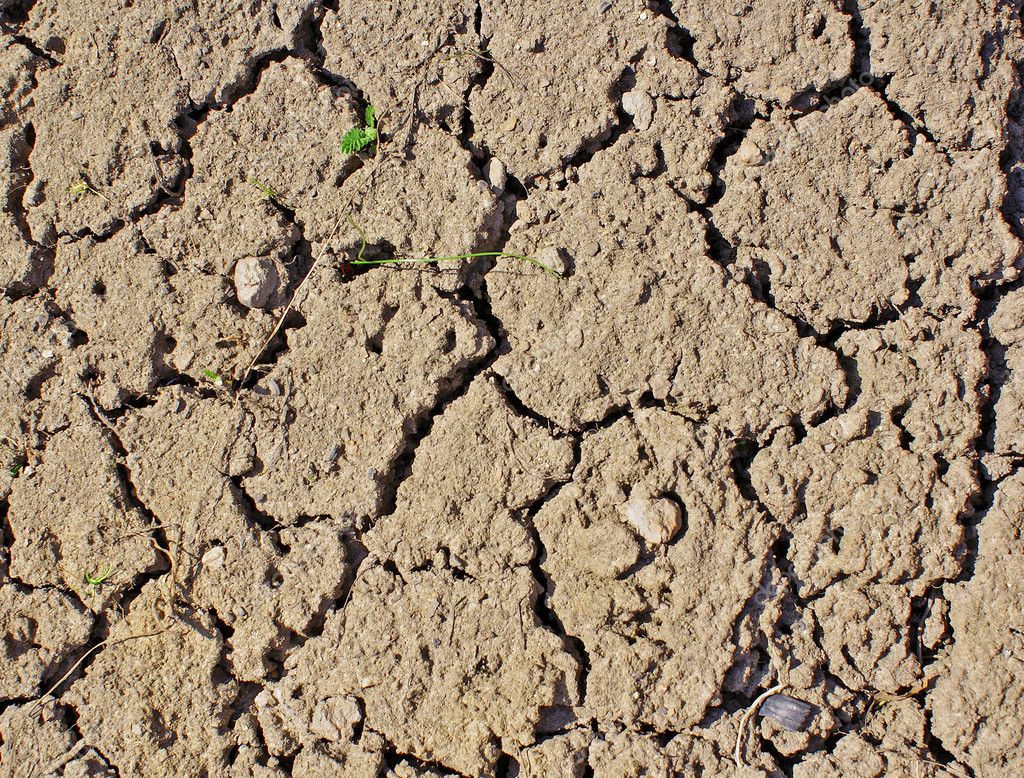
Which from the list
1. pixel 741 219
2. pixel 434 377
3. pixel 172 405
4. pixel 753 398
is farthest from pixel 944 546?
pixel 172 405

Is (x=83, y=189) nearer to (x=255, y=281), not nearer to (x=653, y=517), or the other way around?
(x=255, y=281)

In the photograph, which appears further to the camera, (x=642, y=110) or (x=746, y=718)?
(x=642, y=110)

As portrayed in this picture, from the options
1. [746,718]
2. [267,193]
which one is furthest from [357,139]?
[746,718]

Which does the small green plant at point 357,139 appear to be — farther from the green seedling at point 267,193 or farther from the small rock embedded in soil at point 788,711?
the small rock embedded in soil at point 788,711

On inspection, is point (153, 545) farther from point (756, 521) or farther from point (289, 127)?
point (756, 521)

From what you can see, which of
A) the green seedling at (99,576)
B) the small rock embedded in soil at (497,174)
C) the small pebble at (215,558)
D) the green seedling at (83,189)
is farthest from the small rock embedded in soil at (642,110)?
the green seedling at (99,576)

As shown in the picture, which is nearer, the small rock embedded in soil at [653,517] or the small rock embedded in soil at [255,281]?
the small rock embedded in soil at [653,517]

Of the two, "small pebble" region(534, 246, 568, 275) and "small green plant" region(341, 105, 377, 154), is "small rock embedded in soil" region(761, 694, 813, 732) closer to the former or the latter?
"small pebble" region(534, 246, 568, 275)
